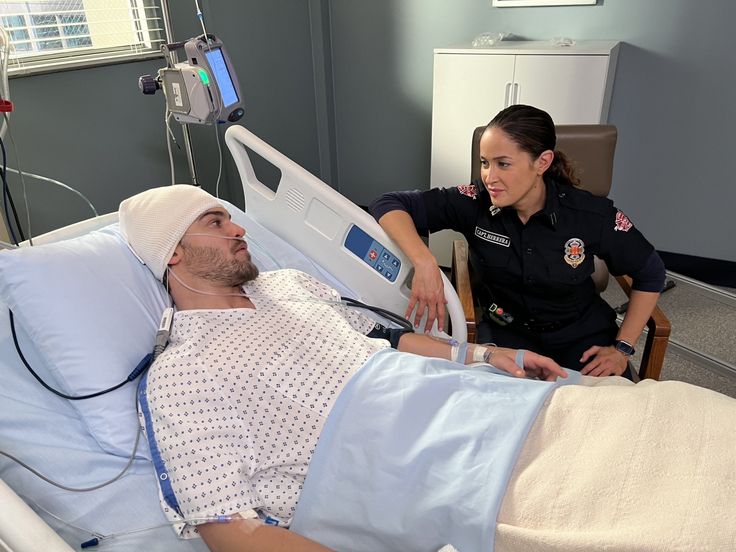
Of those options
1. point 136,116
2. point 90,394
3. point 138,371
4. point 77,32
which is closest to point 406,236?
point 138,371

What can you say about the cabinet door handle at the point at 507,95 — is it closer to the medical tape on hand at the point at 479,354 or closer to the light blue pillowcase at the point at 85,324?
the medical tape on hand at the point at 479,354

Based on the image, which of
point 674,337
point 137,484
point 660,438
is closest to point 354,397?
point 137,484

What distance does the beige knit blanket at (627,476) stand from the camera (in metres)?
0.96

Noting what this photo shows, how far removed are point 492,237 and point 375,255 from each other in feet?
1.32

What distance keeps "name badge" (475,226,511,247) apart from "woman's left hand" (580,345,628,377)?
1.44ft

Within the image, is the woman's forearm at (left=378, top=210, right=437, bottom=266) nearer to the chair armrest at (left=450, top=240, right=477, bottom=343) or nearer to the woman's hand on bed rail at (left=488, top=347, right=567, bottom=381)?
the chair armrest at (left=450, top=240, right=477, bottom=343)

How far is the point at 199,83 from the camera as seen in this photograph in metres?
1.92

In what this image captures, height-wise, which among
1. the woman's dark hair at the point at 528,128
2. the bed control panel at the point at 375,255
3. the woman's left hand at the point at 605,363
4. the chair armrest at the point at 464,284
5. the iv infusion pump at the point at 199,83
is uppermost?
the iv infusion pump at the point at 199,83

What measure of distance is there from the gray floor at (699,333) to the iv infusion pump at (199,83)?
2244mm

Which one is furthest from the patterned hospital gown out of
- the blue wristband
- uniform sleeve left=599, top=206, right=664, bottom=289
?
uniform sleeve left=599, top=206, right=664, bottom=289

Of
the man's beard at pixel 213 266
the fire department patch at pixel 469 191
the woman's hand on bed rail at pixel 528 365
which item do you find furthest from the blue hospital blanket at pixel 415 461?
the fire department patch at pixel 469 191

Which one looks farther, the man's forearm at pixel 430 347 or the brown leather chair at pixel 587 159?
the brown leather chair at pixel 587 159

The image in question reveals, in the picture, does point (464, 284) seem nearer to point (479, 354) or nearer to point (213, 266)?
point (479, 354)

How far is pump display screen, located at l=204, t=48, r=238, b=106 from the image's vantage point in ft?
6.38
